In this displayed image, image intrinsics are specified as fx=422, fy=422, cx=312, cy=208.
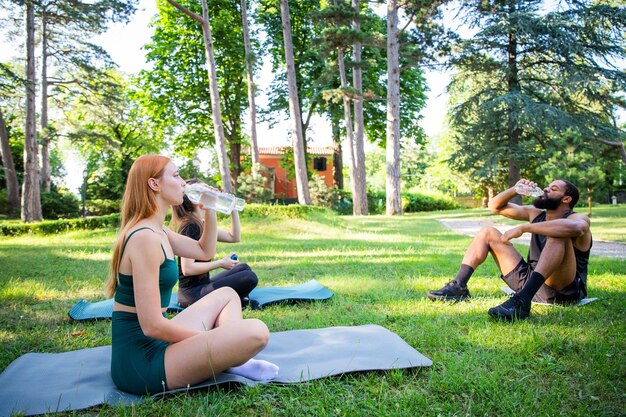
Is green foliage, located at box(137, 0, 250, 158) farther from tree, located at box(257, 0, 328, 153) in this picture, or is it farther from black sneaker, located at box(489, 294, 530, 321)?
black sneaker, located at box(489, 294, 530, 321)

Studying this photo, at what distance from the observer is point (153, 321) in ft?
7.12

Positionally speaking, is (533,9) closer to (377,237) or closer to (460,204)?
(377,237)

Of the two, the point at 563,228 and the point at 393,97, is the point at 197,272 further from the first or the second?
the point at 393,97

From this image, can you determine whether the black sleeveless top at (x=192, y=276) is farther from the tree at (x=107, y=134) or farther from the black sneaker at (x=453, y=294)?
the tree at (x=107, y=134)

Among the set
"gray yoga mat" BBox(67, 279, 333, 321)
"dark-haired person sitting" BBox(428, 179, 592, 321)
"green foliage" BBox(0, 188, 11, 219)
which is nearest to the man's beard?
"dark-haired person sitting" BBox(428, 179, 592, 321)

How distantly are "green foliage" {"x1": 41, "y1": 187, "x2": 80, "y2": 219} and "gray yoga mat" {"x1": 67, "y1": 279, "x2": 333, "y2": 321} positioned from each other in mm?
18718

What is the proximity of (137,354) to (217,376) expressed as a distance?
0.50 meters

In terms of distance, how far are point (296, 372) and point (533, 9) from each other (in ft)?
65.4

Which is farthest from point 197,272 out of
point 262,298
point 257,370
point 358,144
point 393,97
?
point 358,144

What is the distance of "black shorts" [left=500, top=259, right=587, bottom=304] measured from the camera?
4188mm

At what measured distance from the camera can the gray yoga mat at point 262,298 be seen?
14.2 feet

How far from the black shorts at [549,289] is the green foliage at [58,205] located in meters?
21.6

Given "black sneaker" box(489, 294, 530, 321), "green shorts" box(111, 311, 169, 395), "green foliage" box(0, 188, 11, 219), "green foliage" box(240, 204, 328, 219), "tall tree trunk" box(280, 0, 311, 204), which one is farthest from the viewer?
"green foliage" box(0, 188, 11, 219)

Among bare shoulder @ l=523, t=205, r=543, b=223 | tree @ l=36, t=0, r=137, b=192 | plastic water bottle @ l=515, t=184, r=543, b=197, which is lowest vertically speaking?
bare shoulder @ l=523, t=205, r=543, b=223
